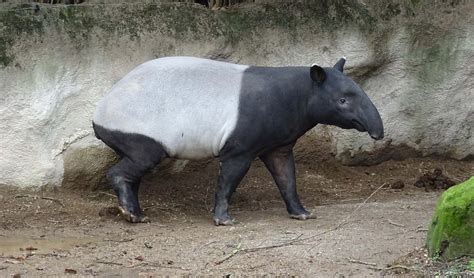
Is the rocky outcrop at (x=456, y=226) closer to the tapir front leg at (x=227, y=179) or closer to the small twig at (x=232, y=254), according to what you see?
the small twig at (x=232, y=254)

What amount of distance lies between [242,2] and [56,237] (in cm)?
318

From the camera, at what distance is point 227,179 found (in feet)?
26.4

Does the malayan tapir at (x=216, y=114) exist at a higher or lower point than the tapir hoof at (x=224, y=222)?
higher

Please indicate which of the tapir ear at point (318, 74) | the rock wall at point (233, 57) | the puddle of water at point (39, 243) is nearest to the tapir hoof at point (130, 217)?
the puddle of water at point (39, 243)

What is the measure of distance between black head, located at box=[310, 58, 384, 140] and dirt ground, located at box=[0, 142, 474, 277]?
0.76m

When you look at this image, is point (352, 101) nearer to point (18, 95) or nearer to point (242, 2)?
point (242, 2)

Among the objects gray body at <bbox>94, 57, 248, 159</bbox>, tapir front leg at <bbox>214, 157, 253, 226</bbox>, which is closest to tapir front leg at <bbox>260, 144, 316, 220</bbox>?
tapir front leg at <bbox>214, 157, 253, 226</bbox>

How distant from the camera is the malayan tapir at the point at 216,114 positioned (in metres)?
7.93

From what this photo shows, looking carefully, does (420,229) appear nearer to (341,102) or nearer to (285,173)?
(341,102)

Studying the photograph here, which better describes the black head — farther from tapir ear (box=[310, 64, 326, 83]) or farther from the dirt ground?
the dirt ground

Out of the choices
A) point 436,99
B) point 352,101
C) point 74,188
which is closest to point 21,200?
point 74,188

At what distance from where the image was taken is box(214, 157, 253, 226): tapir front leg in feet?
26.3

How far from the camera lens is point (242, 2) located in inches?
376

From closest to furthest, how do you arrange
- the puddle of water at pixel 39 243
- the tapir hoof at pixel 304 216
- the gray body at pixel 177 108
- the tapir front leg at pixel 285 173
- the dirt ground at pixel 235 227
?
the dirt ground at pixel 235 227
the puddle of water at pixel 39 243
the gray body at pixel 177 108
the tapir hoof at pixel 304 216
the tapir front leg at pixel 285 173
